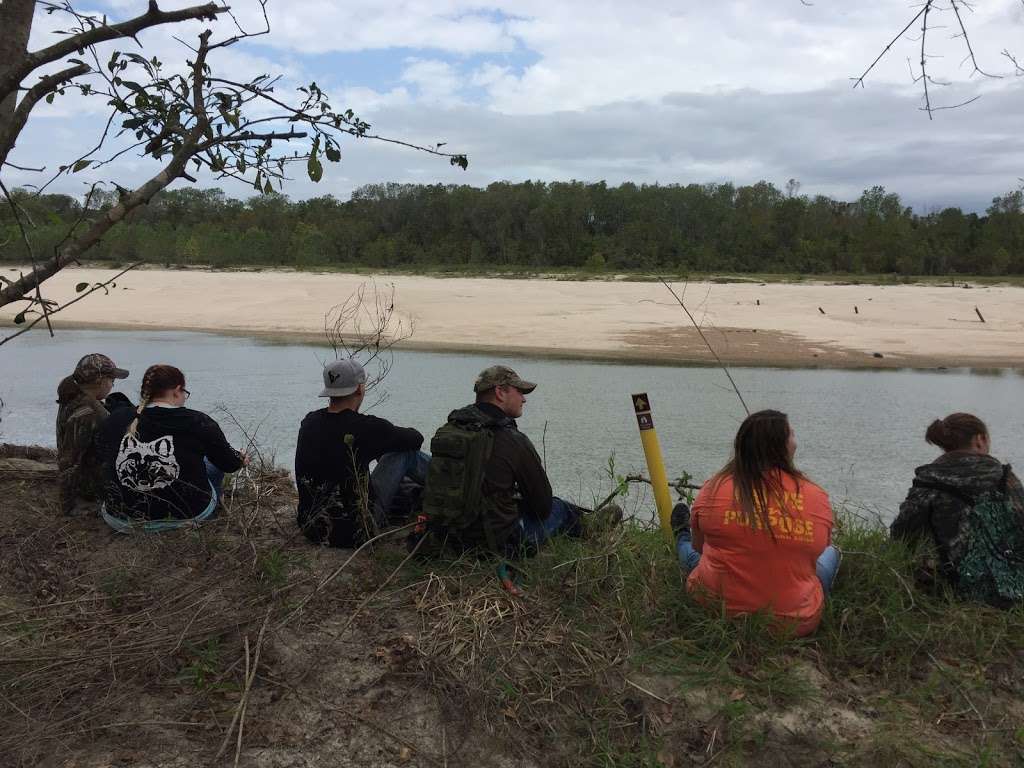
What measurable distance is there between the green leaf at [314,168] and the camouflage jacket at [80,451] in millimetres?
2454

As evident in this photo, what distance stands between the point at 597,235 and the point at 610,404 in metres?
34.9

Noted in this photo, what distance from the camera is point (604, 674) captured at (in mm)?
3312

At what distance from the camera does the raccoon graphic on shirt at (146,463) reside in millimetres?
4207

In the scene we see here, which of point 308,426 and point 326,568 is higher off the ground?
point 308,426

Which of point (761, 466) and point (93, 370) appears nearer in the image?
point (761, 466)

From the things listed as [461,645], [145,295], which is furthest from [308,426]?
[145,295]

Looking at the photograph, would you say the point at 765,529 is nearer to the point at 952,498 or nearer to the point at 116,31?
the point at 952,498

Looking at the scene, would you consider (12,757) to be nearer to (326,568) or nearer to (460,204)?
(326,568)

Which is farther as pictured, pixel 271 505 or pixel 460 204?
pixel 460 204

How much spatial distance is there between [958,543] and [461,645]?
2.12 metres

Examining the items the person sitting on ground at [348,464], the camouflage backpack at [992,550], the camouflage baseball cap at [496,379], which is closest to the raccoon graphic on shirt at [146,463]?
the person sitting on ground at [348,464]

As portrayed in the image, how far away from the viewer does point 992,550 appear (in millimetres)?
3744

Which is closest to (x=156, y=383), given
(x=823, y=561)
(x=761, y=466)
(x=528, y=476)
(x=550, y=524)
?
(x=528, y=476)

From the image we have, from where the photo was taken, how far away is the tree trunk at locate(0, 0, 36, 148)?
117 inches
